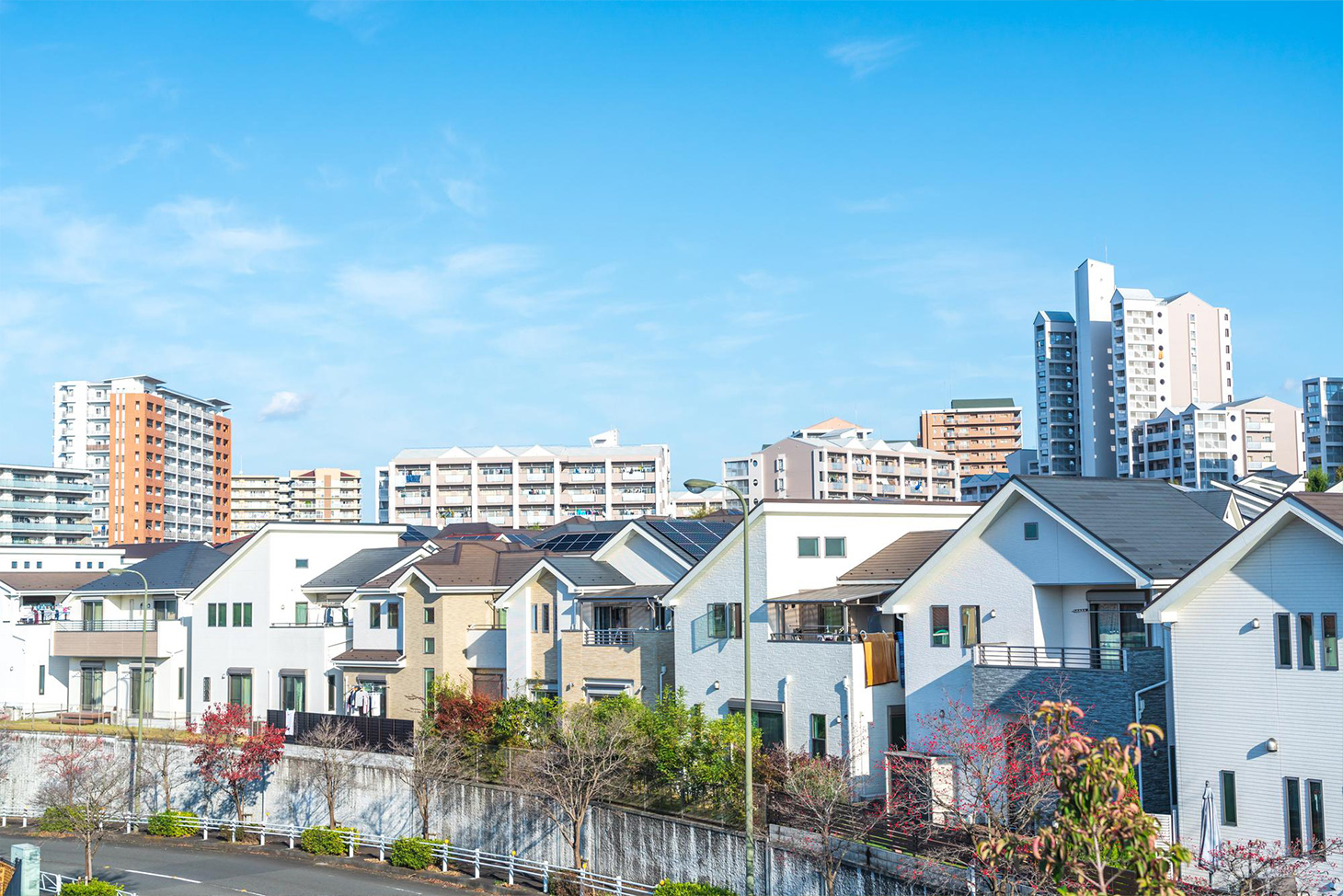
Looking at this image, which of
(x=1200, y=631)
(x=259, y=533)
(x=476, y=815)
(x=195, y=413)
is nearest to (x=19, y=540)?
(x=195, y=413)

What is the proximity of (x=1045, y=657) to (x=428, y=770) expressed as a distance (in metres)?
21.6

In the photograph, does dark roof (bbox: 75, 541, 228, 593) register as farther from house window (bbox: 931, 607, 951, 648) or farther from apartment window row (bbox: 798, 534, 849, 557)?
house window (bbox: 931, 607, 951, 648)

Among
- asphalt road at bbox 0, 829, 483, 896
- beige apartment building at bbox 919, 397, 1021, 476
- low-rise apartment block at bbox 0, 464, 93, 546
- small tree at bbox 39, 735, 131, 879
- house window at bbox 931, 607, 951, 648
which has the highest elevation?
beige apartment building at bbox 919, 397, 1021, 476

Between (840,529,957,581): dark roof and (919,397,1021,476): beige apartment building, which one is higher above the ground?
(919,397,1021,476): beige apartment building

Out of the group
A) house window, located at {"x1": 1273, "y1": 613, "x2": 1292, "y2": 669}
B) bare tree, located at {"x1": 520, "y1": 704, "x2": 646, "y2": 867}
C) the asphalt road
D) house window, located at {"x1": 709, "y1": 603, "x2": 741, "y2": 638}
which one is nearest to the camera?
house window, located at {"x1": 1273, "y1": 613, "x2": 1292, "y2": 669}

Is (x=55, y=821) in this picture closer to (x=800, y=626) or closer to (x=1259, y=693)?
(x=800, y=626)

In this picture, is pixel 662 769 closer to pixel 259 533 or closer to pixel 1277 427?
pixel 259 533

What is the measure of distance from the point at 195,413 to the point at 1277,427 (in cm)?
13539

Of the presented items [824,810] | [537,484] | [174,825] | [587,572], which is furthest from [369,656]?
[537,484]

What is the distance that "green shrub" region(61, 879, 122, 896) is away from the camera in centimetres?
3591

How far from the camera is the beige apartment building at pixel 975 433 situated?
174 metres

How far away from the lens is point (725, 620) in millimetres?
42688

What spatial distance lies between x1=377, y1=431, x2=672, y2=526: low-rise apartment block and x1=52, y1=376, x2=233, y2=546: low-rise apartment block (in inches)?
1382

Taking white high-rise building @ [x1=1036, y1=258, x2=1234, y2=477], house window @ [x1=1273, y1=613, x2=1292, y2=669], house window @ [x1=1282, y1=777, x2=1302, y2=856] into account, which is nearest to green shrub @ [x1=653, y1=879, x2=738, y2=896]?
house window @ [x1=1282, y1=777, x2=1302, y2=856]
